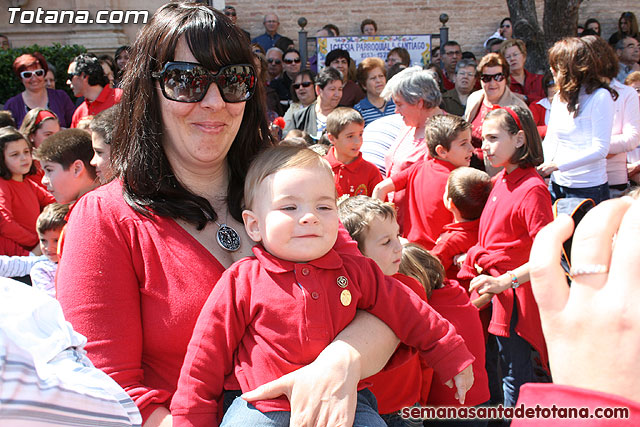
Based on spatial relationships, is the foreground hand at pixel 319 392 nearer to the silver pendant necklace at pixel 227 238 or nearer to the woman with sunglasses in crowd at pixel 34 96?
the silver pendant necklace at pixel 227 238

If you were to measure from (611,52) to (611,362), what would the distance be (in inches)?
175

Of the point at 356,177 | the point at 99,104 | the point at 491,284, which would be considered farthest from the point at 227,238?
the point at 99,104

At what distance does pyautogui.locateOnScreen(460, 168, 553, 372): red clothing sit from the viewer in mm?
3688

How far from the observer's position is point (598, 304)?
3.22 ft

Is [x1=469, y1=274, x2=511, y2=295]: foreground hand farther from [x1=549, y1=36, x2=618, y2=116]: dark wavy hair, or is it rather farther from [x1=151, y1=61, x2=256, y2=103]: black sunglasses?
[x1=151, y1=61, x2=256, y2=103]: black sunglasses

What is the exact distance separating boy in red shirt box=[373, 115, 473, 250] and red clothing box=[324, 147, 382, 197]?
336 mm

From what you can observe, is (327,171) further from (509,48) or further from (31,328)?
(509,48)

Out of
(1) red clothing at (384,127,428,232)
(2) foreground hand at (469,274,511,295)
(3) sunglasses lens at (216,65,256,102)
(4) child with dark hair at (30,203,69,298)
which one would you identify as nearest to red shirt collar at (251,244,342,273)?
(3) sunglasses lens at (216,65,256,102)

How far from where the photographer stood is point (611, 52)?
4785mm

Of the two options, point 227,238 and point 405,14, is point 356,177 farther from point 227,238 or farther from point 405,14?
point 405,14

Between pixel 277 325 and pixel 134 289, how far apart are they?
1.34 feet

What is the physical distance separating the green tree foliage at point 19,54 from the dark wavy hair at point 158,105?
30.3 feet

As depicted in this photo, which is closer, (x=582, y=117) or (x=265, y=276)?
(x=265, y=276)

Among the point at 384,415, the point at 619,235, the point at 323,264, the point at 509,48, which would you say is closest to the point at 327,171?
the point at 323,264
